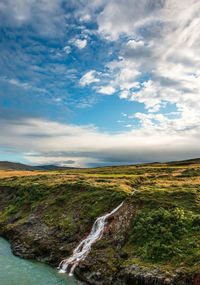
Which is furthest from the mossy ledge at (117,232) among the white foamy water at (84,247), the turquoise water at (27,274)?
the turquoise water at (27,274)

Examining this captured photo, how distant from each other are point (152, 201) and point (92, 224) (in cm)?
1252

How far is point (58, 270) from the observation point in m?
29.0

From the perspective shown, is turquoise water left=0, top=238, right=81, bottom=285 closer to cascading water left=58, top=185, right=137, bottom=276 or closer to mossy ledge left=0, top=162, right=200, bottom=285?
cascading water left=58, top=185, right=137, bottom=276

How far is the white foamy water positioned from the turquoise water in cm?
150

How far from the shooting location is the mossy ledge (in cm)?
2400

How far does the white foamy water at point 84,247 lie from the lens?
29202 mm

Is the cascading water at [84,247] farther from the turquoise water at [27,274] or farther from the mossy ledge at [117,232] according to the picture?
the turquoise water at [27,274]

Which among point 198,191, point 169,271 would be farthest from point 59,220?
point 198,191

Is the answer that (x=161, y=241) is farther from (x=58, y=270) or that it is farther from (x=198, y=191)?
(x=198, y=191)

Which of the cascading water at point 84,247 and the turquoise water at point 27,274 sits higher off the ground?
the cascading water at point 84,247

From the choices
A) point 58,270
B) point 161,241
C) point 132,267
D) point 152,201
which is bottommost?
point 58,270

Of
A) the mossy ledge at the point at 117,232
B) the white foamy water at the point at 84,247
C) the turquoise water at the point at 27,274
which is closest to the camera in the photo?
the mossy ledge at the point at 117,232

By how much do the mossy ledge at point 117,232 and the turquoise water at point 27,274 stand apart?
1.72 metres

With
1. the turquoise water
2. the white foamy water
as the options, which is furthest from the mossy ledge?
the turquoise water
